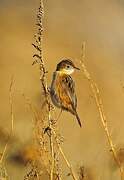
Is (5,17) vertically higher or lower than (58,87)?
higher

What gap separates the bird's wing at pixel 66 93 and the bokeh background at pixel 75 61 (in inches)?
27.4

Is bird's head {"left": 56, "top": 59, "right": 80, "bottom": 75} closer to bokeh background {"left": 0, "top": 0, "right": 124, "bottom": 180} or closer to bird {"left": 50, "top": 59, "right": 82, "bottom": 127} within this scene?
bird {"left": 50, "top": 59, "right": 82, "bottom": 127}

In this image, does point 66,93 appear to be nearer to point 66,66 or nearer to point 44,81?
point 66,66

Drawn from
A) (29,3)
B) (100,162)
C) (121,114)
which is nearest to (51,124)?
(100,162)

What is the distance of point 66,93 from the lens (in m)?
2.97

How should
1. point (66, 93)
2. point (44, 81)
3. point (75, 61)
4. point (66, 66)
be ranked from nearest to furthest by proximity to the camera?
point (44, 81)
point (66, 93)
point (66, 66)
point (75, 61)

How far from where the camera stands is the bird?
2.91 metres

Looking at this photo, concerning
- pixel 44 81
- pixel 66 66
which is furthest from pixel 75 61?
pixel 44 81

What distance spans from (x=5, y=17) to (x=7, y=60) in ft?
3.66

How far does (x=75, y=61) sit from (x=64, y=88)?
1.96 m

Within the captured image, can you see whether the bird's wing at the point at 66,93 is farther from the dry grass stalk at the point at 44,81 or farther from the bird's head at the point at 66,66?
the dry grass stalk at the point at 44,81

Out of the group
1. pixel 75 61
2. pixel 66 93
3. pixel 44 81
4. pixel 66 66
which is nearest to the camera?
pixel 44 81

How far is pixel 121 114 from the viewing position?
581 cm

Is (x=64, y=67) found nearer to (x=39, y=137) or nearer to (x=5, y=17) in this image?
(x=39, y=137)
